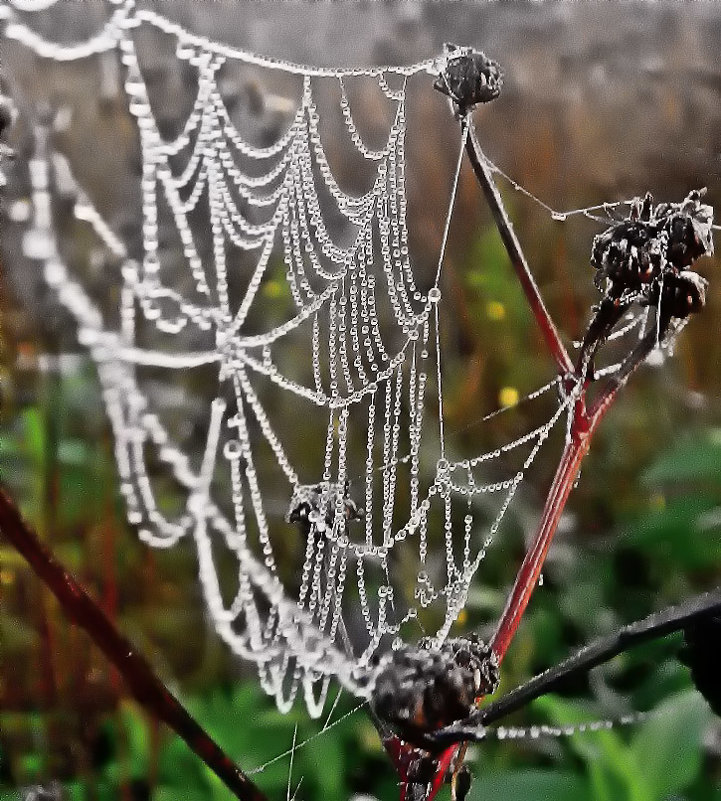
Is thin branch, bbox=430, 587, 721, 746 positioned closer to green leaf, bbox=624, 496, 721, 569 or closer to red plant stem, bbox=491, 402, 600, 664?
red plant stem, bbox=491, 402, 600, 664

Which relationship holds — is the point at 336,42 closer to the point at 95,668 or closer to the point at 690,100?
the point at 690,100

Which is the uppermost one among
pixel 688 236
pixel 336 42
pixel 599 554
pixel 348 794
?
pixel 336 42

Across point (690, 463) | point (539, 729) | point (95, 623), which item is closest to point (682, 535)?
point (690, 463)

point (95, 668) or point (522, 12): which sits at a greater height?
point (522, 12)

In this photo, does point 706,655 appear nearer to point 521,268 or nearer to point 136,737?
point 521,268

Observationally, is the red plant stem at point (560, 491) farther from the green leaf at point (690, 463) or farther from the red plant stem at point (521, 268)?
the green leaf at point (690, 463)

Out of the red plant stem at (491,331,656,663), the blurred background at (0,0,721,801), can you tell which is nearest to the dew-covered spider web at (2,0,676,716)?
the blurred background at (0,0,721,801)

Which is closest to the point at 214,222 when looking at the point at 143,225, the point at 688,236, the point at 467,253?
the point at 143,225
